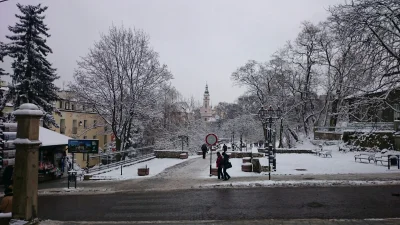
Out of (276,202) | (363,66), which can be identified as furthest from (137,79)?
(276,202)

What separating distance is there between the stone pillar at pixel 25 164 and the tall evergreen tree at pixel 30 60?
961 inches

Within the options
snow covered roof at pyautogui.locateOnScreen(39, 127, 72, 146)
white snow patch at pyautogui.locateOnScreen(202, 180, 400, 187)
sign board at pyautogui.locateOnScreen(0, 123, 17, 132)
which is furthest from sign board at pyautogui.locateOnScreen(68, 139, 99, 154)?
sign board at pyautogui.locateOnScreen(0, 123, 17, 132)

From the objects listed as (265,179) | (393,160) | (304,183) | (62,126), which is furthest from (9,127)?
(62,126)

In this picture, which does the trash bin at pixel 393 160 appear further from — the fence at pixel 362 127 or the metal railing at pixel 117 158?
the metal railing at pixel 117 158

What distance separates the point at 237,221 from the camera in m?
8.68

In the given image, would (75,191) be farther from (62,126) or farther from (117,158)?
(62,126)

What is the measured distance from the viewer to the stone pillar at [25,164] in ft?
22.8

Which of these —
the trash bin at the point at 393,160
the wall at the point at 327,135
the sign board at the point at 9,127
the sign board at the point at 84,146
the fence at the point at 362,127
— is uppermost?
the fence at the point at 362,127

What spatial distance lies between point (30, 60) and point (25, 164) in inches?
1022

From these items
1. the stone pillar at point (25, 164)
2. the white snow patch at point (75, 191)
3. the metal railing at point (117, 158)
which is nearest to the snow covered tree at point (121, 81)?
the metal railing at point (117, 158)

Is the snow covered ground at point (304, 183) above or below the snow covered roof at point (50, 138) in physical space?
below

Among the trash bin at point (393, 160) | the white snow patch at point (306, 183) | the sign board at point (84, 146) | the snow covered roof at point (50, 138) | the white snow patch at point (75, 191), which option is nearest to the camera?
the white snow patch at point (306, 183)

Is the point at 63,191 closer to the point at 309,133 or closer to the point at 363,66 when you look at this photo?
the point at 363,66

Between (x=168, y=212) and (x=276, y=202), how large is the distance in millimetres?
3899
